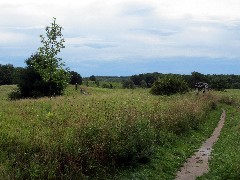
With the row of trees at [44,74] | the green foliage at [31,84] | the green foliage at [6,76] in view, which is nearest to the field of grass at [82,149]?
the row of trees at [44,74]

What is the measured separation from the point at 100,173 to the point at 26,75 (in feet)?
139

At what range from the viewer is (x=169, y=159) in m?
14.2

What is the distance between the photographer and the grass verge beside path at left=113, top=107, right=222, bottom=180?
12.0 m

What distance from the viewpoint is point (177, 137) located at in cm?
1870

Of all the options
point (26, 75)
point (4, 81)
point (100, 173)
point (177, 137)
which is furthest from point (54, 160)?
point (4, 81)

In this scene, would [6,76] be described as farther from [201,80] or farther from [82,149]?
[82,149]

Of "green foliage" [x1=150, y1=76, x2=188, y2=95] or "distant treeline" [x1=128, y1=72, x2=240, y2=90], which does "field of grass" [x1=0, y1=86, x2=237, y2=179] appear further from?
"distant treeline" [x1=128, y1=72, x2=240, y2=90]

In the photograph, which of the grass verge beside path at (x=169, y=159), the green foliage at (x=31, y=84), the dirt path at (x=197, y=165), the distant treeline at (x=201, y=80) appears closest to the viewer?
the grass verge beside path at (x=169, y=159)

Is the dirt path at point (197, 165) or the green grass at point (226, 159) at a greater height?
the green grass at point (226, 159)

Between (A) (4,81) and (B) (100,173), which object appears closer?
(B) (100,173)

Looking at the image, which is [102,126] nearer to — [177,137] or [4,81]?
[177,137]

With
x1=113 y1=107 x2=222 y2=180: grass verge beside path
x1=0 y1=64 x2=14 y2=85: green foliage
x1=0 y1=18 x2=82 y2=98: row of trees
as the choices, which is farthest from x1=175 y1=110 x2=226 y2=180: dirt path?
x1=0 y1=64 x2=14 y2=85: green foliage

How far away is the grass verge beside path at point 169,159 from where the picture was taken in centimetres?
1201

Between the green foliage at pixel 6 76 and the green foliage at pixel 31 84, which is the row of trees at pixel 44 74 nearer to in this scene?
the green foliage at pixel 31 84
